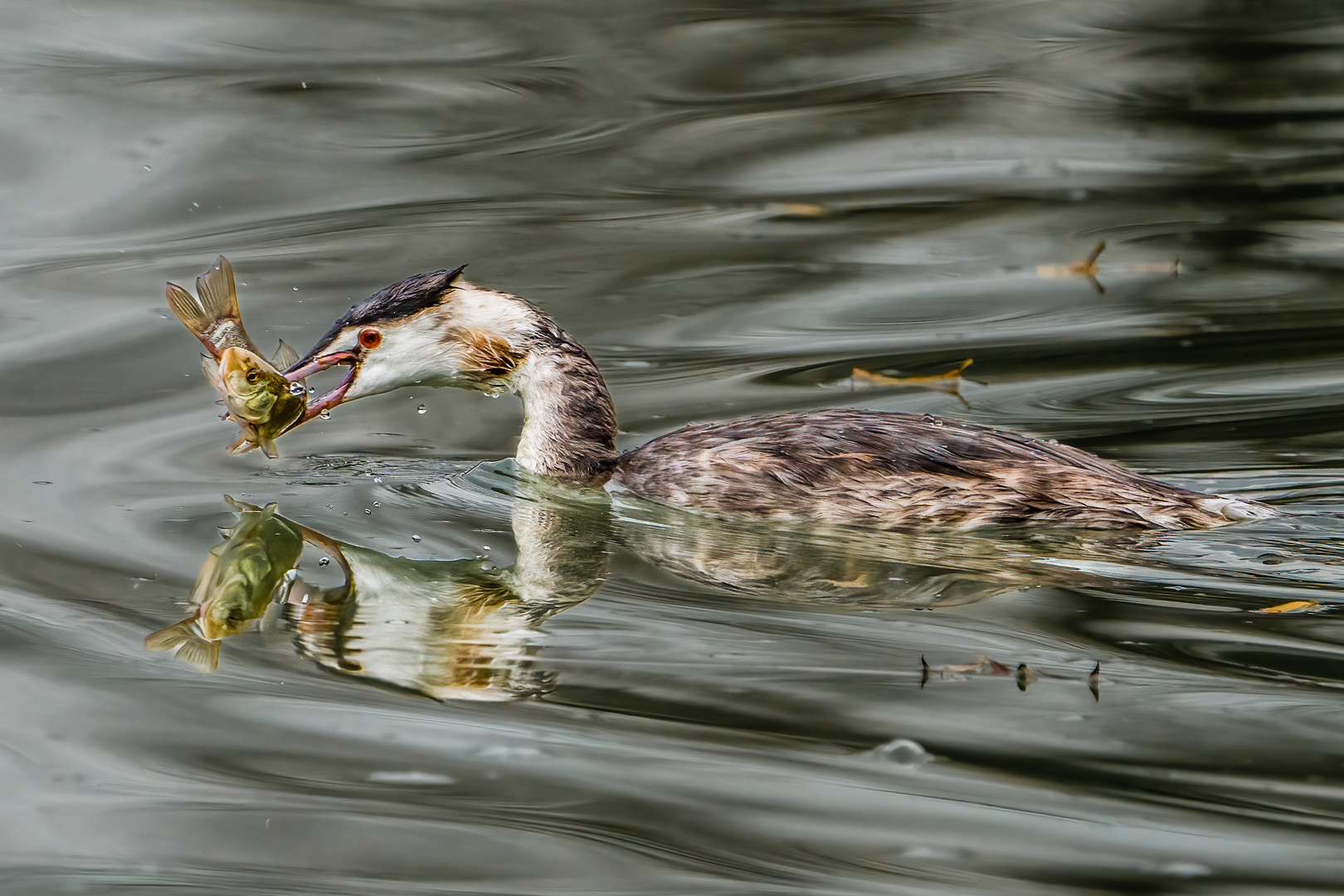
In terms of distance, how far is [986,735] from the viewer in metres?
4.36

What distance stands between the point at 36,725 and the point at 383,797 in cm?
112

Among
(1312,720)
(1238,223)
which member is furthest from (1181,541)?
(1238,223)

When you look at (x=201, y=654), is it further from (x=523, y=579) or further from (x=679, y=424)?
(x=679, y=424)

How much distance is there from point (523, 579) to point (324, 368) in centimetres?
129

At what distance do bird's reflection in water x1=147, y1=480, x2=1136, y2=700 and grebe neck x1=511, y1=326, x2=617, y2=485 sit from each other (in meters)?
0.13

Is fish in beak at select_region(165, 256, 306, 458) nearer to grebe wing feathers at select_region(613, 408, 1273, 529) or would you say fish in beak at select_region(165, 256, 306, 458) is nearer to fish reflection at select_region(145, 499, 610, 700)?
fish reflection at select_region(145, 499, 610, 700)

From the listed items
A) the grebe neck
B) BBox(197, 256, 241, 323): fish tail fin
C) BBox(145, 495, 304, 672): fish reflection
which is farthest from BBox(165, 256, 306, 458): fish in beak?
the grebe neck

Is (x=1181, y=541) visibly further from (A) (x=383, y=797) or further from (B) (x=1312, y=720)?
(A) (x=383, y=797)

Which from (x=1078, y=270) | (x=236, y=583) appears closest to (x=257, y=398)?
(x=236, y=583)

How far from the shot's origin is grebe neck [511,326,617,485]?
6883mm

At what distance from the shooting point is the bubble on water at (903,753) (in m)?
4.25

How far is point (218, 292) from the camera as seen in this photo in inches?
232

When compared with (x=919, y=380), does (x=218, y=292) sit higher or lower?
lower

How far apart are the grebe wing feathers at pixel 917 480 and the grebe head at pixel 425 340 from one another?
3.01 ft
